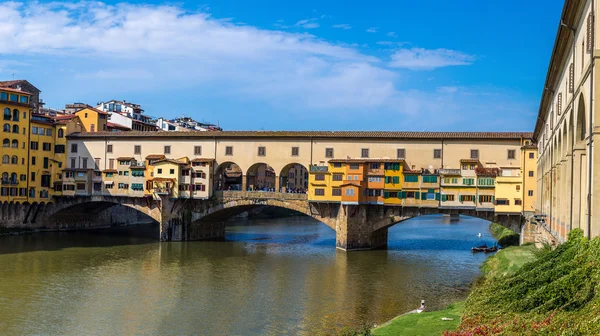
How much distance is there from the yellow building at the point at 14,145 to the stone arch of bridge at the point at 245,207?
17.8m

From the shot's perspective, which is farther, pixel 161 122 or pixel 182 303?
pixel 161 122

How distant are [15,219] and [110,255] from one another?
1893 centimetres

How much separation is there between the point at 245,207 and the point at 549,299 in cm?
4088

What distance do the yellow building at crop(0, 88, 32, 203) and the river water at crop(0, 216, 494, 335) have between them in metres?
4.94

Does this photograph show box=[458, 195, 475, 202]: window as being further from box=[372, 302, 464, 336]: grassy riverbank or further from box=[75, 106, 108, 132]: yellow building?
box=[75, 106, 108, 132]: yellow building

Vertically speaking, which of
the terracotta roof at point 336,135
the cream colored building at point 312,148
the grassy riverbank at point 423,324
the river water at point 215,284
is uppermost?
the terracotta roof at point 336,135

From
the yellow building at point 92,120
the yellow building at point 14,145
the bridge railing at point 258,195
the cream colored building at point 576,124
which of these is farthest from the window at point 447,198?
the yellow building at point 14,145

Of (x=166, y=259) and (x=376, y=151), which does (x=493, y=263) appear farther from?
(x=166, y=259)

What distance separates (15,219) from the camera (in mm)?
57312

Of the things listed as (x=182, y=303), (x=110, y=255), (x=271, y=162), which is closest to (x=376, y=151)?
(x=271, y=162)

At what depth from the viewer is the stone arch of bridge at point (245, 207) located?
49.9 m

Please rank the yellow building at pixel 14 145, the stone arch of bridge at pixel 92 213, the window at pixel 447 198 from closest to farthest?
1. the window at pixel 447 198
2. the yellow building at pixel 14 145
3. the stone arch of bridge at pixel 92 213

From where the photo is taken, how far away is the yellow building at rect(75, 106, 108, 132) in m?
65.1

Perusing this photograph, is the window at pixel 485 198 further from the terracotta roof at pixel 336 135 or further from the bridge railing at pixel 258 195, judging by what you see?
the bridge railing at pixel 258 195
